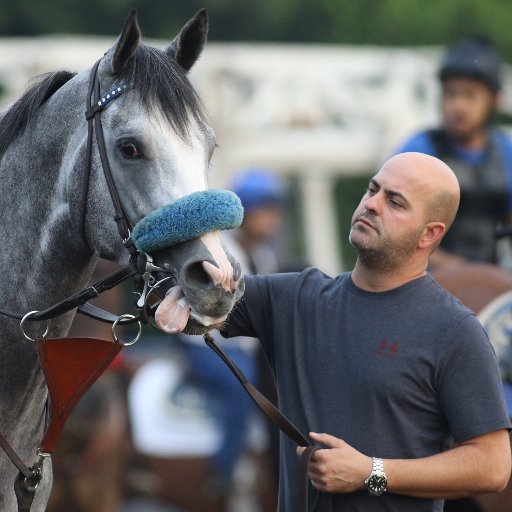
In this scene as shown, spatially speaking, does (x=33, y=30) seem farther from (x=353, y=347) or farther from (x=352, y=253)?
(x=353, y=347)

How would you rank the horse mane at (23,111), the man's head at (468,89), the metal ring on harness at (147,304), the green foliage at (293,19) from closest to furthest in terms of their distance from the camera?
the metal ring on harness at (147,304) → the horse mane at (23,111) → the man's head at (468,89) → the green foliage at (293,19)

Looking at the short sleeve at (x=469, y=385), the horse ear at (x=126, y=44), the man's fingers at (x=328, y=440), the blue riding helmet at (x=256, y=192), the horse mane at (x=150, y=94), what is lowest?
the blue riding helmet at (x=256, y=192)

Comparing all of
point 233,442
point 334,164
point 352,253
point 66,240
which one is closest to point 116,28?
point 352,253

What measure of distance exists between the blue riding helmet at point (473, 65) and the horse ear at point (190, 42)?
2288mm

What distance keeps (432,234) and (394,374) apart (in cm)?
45

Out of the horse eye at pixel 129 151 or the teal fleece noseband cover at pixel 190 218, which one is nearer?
the teal fleece noseband cover at pixel 190 218

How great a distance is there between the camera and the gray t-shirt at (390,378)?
371 cm

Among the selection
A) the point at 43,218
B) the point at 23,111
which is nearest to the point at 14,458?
the point at 43,218

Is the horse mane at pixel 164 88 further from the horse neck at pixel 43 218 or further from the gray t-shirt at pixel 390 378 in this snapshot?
the gray t-shirt at pixel 390 378

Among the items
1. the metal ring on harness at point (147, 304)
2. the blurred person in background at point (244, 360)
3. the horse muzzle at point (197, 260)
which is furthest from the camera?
the blurred person in background at point (244, 360)

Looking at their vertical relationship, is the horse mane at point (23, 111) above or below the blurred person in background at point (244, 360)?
above

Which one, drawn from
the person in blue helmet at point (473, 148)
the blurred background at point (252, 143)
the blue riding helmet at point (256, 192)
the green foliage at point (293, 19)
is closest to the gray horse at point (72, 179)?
the blurred background at point (252, 143)

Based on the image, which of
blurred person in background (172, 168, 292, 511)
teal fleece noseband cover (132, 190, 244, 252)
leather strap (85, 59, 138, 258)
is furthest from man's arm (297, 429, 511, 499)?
blurred person in background (172, 168, 292, 511)

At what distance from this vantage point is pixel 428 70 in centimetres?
1274
